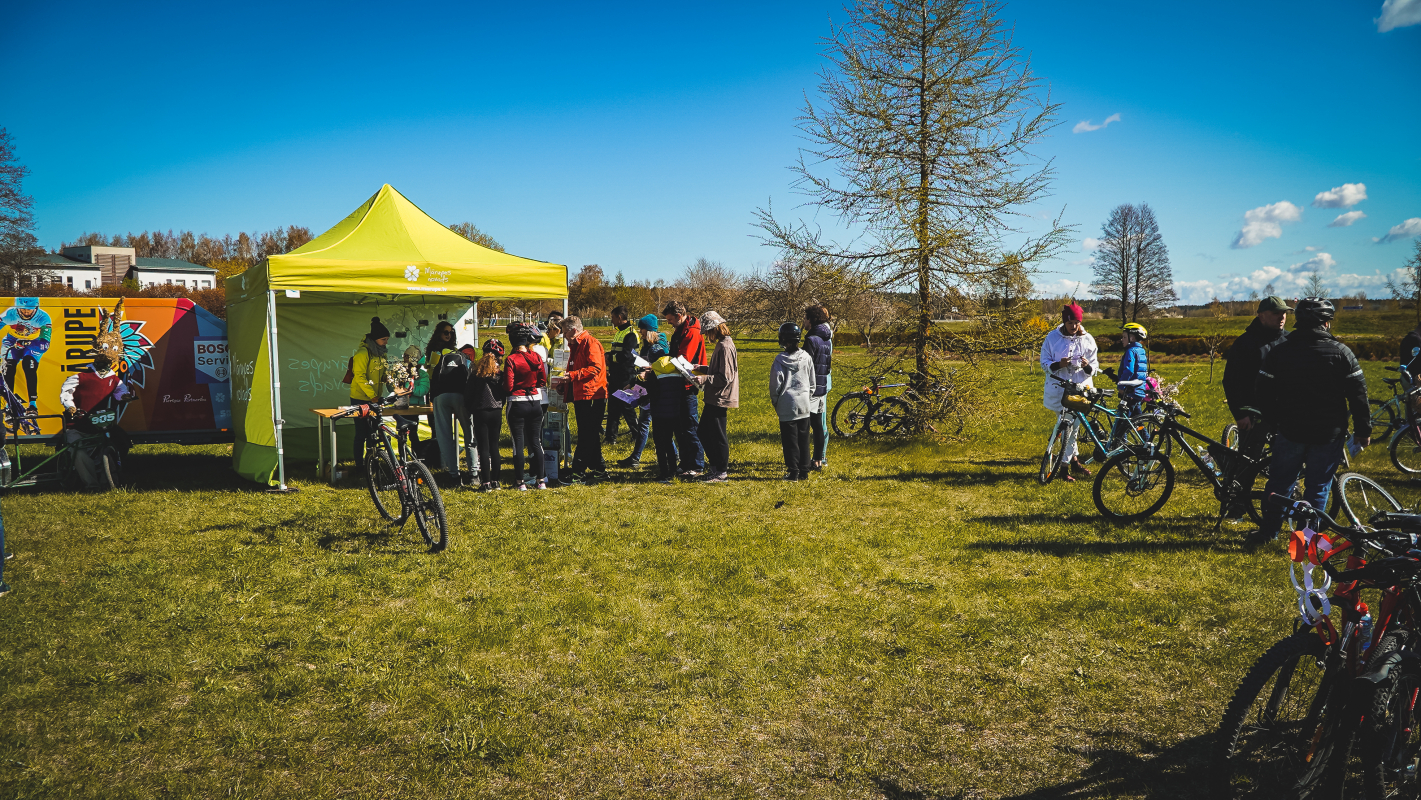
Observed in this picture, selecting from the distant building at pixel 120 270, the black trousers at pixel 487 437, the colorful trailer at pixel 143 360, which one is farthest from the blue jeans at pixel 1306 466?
the distant building at pixel 120 270

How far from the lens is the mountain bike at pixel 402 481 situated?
591cm

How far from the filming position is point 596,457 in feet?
28.7

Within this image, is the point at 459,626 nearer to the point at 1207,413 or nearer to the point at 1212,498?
the point at 1212,498

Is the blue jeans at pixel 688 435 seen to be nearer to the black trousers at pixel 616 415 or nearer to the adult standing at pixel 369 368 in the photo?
the black trousers at pixel 616 415

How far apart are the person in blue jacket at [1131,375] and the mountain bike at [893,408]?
284 centimetres

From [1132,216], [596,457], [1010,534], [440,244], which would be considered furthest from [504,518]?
[1132,216]

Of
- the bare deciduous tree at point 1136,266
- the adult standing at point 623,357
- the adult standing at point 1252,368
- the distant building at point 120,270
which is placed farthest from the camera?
the distant building at point 120,270

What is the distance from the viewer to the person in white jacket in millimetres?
8016

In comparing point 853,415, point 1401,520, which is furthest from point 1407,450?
point 1401,520

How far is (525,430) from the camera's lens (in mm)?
8242

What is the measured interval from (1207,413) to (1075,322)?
27.5 ft

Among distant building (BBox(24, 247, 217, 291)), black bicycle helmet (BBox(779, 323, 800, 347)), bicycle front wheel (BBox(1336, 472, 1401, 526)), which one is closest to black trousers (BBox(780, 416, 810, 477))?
black bicycle helmet (BBox(779, 323, 800, 347))

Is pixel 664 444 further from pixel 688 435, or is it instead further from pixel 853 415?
pixel 853 415

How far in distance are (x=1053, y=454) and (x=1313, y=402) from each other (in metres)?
3.51
